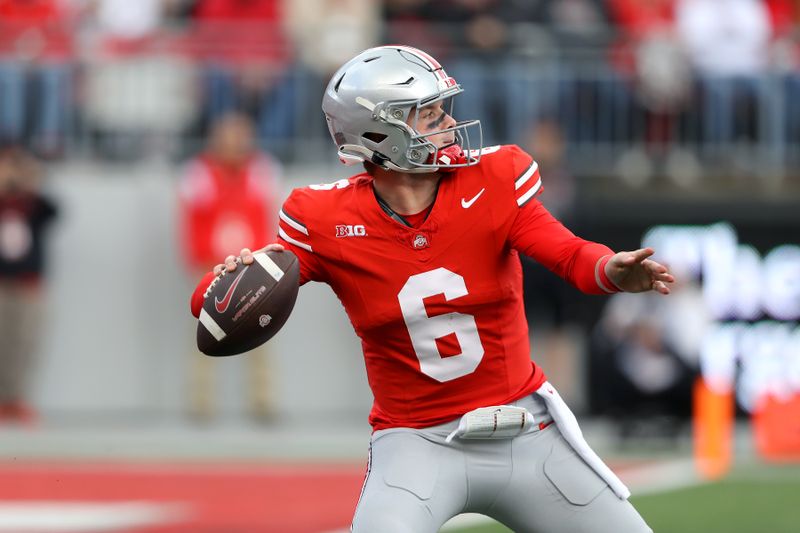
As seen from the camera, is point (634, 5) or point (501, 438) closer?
point (501, 438)

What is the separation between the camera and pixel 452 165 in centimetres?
463

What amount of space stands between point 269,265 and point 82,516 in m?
3.74


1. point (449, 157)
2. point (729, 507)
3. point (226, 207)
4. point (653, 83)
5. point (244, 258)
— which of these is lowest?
point (729, 507)

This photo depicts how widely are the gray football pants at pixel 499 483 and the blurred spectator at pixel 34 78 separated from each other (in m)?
7.91

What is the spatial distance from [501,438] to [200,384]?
742cm

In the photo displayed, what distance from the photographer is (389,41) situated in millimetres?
11875

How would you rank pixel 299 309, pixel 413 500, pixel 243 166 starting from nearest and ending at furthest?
pixel 413 500
pixel 243 166
pixel 299 309

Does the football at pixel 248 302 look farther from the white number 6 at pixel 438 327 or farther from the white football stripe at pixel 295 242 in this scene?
the white number 6 at pixel 438 327

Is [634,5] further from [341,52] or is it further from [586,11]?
[341,52]

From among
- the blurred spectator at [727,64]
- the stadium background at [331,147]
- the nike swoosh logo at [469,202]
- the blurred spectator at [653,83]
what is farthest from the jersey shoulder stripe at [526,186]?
the blurred spectator at [727,64]

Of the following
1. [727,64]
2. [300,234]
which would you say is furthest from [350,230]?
[727,64]

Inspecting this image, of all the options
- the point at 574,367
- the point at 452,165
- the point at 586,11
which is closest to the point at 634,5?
the point at 586,11

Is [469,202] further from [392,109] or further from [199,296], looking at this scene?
[199,296]

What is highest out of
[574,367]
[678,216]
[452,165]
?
[452,165]
